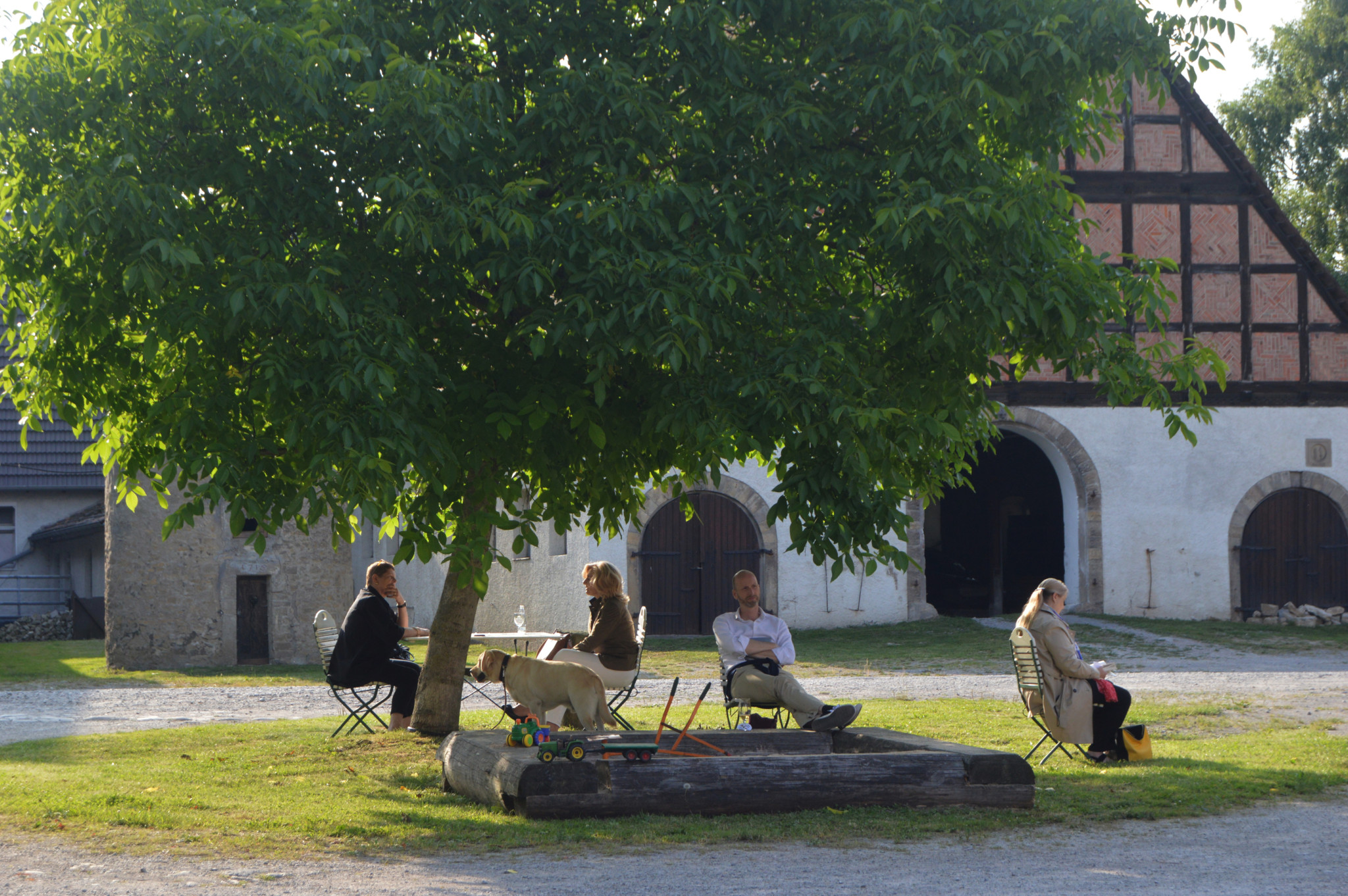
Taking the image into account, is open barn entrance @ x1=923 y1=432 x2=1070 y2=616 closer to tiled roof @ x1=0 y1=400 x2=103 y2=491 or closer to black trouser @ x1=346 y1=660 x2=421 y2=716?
tiled roof @ x1=0 y1=400 x2=103 y2=491

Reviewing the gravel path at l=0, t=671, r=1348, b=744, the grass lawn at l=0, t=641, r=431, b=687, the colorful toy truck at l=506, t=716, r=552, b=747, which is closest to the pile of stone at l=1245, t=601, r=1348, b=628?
the gravel path at l=0, t=671, r=1348, b=744

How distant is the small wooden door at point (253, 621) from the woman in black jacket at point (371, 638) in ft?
33.2

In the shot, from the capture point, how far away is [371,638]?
31.1 feet

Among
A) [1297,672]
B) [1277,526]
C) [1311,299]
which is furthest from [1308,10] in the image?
[1297,672]

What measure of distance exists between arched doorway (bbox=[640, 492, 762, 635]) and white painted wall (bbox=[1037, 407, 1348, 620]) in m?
5.51

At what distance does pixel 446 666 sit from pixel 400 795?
2.15 metres

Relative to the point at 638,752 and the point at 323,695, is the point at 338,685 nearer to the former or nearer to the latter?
the point at 638,752

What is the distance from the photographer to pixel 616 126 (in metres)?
7.02

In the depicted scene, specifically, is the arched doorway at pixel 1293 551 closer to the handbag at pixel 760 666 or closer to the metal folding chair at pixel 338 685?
the handbag at pixel 760 666

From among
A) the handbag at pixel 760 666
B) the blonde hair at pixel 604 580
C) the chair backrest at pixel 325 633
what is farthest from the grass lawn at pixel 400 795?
the handbag at pixel 760 666

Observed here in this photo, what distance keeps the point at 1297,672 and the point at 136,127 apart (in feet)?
43.8

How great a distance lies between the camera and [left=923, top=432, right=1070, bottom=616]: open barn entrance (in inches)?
1113

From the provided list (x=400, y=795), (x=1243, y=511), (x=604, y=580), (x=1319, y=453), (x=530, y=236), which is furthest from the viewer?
(x=1319, y=453)

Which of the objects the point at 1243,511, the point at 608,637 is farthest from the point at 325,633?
the point at 1243,511
